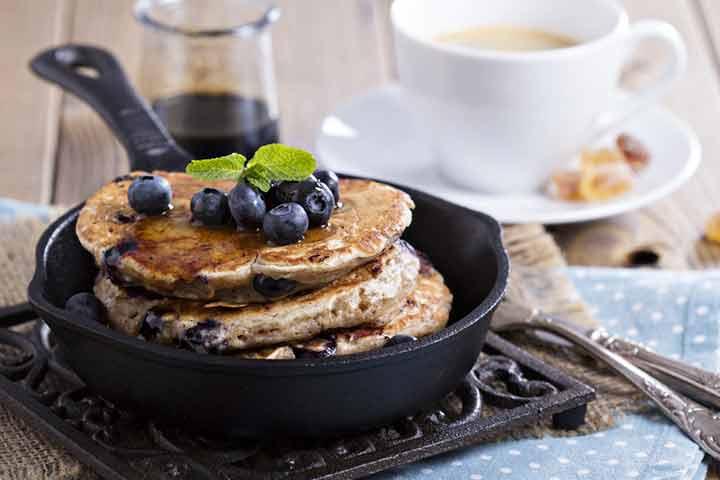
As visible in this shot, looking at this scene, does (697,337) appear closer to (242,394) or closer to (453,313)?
(453,313)

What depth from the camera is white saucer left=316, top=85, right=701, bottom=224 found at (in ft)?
8.70

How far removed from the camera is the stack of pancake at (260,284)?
1546mm

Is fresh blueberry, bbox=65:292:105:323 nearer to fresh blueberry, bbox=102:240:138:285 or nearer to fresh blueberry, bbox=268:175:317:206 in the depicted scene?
fresh blueberry, bbox=102:240:138:285

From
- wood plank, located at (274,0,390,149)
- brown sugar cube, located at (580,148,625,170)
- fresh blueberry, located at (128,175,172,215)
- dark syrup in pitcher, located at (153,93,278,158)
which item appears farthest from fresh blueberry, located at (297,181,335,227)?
wood plank, located at (274,0,390,149)

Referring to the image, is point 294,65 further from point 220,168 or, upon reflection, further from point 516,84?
point 220,168

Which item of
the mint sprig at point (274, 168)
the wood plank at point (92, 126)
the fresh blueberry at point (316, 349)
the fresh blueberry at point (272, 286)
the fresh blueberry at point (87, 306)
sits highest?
the mint sprig at point (274, 168)

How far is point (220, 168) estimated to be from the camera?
5.56 ft

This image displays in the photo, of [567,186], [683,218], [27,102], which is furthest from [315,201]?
[27,102]

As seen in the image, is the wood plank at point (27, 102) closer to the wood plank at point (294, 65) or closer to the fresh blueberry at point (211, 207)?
the wood plank at point (294, 65)

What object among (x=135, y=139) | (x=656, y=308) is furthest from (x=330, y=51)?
(x=656, y=308)

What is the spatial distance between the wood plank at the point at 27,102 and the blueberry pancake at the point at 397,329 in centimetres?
127

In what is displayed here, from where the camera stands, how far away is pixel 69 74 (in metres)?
2.42

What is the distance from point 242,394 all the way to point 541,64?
134 cm

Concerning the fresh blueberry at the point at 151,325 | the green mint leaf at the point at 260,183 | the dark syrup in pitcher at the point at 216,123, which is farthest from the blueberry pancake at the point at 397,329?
the dark syrup in pitcher at the point at 216,123
